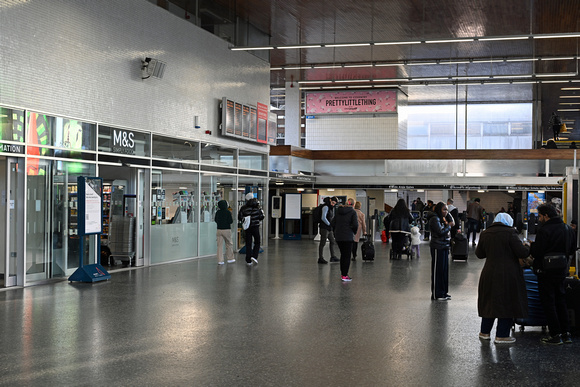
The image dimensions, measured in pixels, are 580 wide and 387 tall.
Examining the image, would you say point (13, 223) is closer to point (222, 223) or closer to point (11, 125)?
point (11, 125)

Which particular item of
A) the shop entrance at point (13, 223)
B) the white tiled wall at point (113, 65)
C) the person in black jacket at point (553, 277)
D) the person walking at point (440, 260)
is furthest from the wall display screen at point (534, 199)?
the shop entrance at point (13, 223)

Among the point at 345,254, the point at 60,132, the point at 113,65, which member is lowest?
the point at 345,254

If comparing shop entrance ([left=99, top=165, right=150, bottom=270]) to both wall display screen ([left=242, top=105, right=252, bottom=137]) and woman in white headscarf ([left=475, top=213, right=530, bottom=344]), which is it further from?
woman in white headscarf ([left=475, top=213, right=530, bottom=344])

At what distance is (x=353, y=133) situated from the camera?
86.6ft

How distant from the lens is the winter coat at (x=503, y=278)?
22.0 ft

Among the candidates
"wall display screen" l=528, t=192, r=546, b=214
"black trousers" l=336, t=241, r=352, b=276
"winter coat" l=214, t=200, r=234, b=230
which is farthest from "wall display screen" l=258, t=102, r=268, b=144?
"wall display screen" l=528, t=192, r=546, b=214

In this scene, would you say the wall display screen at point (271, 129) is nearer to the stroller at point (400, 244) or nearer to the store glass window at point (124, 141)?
the stroller at point (400, 244)

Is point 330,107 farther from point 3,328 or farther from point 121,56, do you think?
point 3,328

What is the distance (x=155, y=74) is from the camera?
13.8 m

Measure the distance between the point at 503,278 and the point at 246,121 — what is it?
494 inches

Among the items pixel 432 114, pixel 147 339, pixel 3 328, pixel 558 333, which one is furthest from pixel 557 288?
pixel 432 114

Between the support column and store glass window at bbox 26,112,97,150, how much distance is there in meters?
14.8

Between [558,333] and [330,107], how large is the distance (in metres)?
19.6

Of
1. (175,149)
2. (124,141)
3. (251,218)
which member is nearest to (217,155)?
(175,149)
